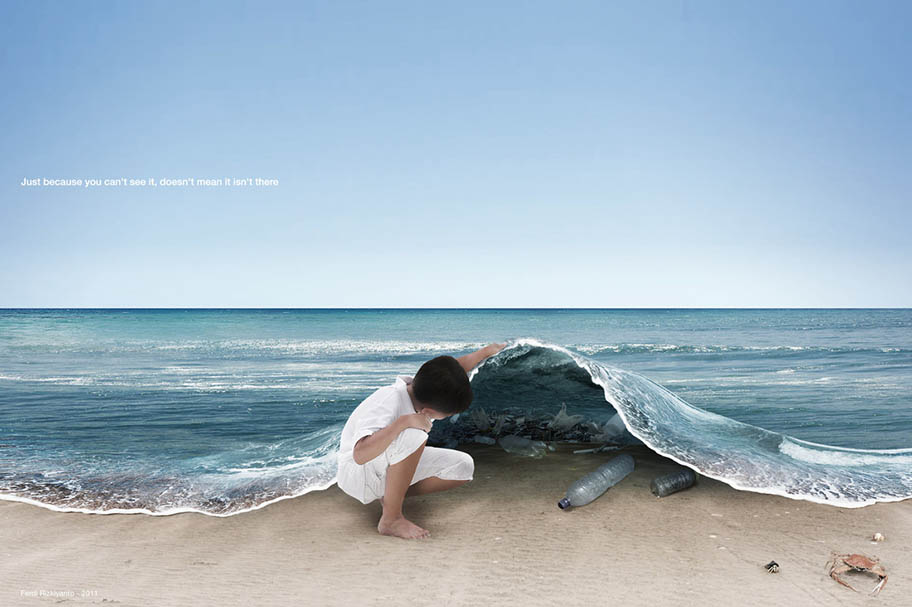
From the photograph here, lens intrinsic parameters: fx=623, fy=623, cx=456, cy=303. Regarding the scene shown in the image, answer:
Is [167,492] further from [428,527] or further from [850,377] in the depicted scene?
[850,377]

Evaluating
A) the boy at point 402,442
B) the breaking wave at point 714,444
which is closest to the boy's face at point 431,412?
the boy at point 402,442

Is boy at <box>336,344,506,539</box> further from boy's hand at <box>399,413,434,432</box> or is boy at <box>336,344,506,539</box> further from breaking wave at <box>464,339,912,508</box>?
breaking wave at <box>464,339,912,508</box>

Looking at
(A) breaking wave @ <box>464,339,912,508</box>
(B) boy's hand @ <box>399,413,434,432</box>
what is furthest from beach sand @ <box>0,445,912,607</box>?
(B) boy's hand @ <box>399,413,434,432</box>

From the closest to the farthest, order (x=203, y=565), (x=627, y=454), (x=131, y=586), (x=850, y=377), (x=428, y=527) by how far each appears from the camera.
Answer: (x=131, y=586) → (x=203, y=565) → (x=428, y=527) → (x=627, y=454) → (x=850, y=377)

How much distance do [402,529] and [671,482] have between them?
161 cm

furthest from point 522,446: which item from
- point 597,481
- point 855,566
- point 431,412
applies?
point 855,566

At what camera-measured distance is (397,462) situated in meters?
3.05

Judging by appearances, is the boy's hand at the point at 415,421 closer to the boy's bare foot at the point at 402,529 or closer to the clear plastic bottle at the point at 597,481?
the boy's bare foot at the point at 402,529

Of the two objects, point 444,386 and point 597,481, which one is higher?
point 444,386

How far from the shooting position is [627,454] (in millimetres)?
4266

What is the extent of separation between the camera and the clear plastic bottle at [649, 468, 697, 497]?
360 cm

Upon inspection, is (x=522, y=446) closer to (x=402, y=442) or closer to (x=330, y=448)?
(x=330, y=448)

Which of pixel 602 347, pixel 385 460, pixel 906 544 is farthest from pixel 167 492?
pixel 602 347

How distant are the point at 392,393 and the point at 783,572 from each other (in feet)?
6.21
